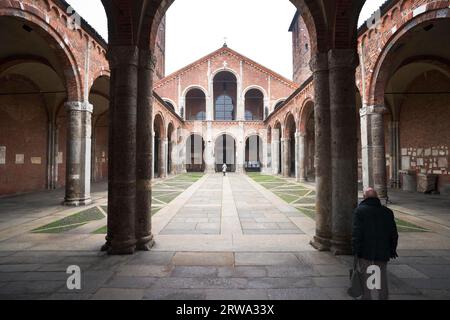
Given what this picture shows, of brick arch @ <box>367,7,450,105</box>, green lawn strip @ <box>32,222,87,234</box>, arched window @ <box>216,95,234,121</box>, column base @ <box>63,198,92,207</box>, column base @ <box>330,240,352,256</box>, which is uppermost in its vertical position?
arched window @ <box>216,95,234,121</box>

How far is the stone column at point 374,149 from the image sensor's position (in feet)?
34.3

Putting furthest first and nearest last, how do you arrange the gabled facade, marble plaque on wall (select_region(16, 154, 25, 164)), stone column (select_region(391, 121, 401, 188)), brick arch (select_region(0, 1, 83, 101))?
1. the gabled facade
2. stone column (select_region(391, 121, 401, 188))
3. marble plaque on wall (select_region(16, 154, 25, 164))
4. brick arch (select_region(0, 1, 83, 101))

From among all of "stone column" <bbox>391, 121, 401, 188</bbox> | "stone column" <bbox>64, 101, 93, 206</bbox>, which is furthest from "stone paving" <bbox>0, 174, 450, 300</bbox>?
"stone column" <bbox>391, 121, 401, 188</bbox>

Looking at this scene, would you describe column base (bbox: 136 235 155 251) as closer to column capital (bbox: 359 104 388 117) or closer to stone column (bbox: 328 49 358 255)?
stone column (bbox: 328 49 358 255)

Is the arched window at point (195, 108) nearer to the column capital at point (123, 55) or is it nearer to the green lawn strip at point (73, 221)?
the green lawn strip at point (73, 221)

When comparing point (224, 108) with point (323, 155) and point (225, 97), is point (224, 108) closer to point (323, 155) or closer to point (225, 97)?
point (225, 97)

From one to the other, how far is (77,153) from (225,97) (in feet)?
97.5

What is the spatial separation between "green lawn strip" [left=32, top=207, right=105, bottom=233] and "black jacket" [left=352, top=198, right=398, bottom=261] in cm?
654

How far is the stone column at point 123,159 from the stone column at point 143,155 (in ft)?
0.41

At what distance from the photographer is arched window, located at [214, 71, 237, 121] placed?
37.5 meters
